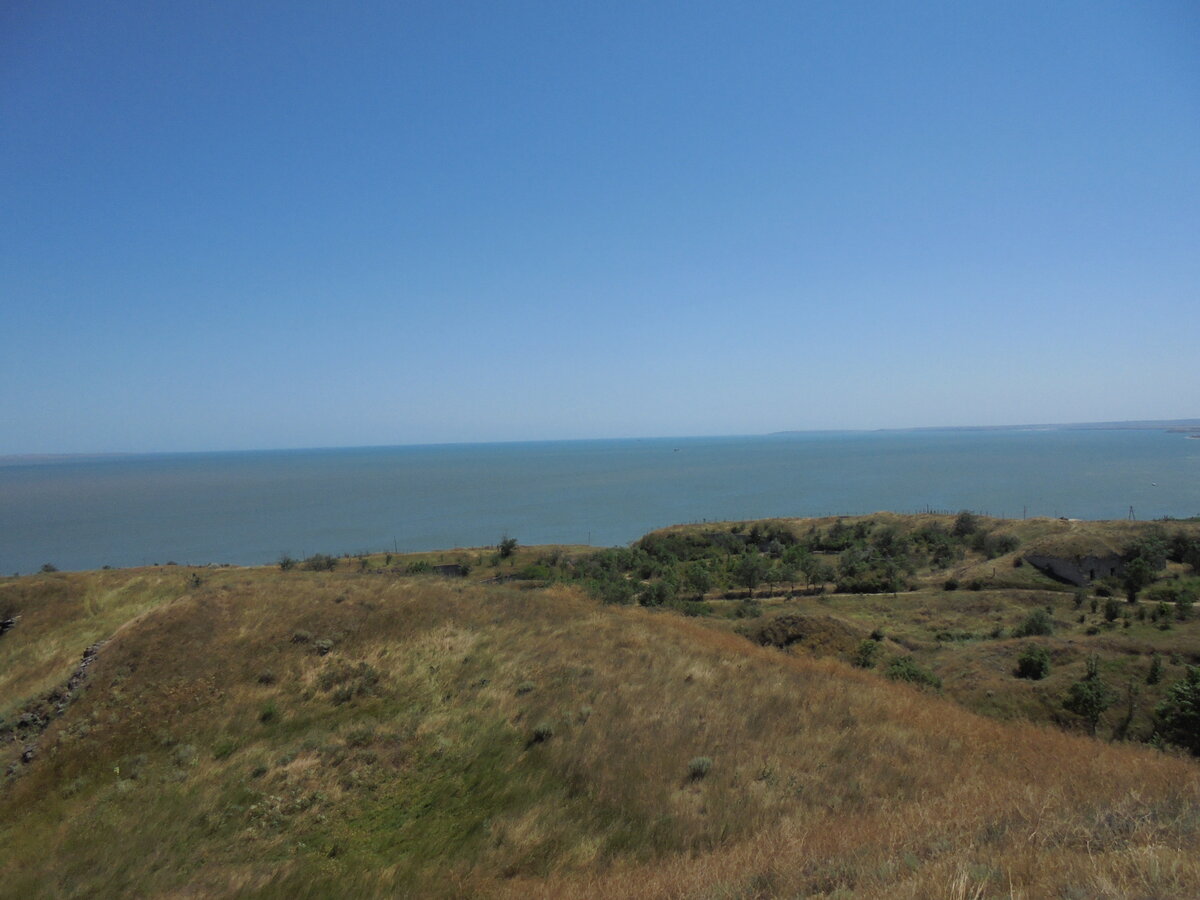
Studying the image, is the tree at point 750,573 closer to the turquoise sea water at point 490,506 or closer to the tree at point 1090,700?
the tree at point 1090,700

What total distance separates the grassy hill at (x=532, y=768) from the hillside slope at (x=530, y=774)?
0.06 metres

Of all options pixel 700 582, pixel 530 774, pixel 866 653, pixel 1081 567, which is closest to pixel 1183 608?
pixel 1081 567

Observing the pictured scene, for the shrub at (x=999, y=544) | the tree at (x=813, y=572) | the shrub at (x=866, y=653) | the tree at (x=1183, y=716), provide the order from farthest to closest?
the shrub at (x=999, y=544), the tree at (x=813, y=572), the shrub at (x=866, y=653), the tree at (x=1183, y=716)

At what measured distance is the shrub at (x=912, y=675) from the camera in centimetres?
1816

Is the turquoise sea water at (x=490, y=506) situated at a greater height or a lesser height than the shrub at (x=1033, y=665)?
lesser

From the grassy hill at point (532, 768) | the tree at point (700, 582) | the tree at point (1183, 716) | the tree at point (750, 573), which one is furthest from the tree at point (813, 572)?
the tree at point (1183, 716)

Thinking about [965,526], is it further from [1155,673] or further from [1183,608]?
[1155,673]

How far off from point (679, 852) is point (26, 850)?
14168 mm

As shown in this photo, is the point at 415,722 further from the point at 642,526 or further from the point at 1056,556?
the point at 642,526

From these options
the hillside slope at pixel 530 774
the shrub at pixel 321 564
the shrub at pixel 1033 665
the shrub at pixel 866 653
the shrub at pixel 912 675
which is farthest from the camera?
the shrub at pixel 321 564

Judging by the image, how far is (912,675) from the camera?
18781 millimetres

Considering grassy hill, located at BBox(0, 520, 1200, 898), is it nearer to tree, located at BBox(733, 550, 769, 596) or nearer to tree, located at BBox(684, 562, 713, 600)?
tree, located at BBox(684, 562, 713, 600)

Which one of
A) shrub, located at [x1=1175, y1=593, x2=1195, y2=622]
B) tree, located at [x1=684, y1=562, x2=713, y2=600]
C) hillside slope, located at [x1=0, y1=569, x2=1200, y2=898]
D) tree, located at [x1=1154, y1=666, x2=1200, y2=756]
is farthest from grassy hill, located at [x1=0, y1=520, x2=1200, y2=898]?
tree, located at [x1=684, y1=562, x2=713, y2=600]

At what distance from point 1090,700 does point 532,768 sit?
16.4 m
